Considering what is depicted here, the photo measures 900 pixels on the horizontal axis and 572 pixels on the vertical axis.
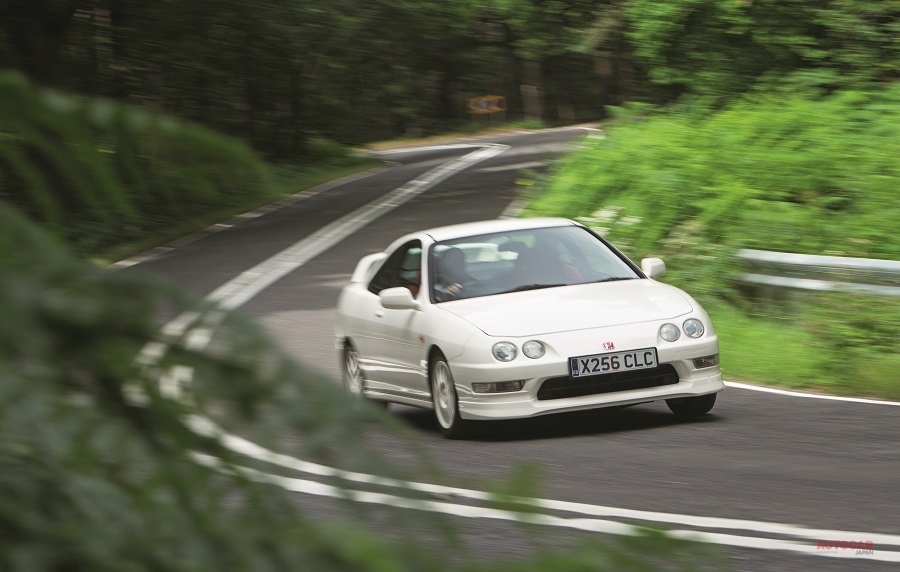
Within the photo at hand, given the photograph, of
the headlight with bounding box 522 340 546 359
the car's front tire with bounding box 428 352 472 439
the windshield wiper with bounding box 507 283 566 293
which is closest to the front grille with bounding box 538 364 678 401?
the headlight with bounding box 522 340 546 359

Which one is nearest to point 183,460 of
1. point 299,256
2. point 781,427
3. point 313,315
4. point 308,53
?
point 781,427

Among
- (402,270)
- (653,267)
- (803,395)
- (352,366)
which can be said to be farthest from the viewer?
(352,366)

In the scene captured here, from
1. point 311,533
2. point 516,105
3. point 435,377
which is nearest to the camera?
point 311,533

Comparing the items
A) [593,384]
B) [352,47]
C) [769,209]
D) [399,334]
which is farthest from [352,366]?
[352,47]

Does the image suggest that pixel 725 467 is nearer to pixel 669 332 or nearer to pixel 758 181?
pixel 669 332

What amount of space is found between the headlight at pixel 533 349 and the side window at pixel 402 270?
4.98 ft

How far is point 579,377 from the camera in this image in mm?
9125

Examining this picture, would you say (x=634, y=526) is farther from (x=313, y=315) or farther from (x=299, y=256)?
(x=299, y=256)

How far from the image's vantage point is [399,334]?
10.4 meters

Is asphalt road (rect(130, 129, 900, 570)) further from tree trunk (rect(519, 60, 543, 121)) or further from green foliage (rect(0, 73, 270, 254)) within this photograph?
tree trunk (rect(519, 60, 543, 121))

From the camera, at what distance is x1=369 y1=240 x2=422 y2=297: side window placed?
35.2 ft

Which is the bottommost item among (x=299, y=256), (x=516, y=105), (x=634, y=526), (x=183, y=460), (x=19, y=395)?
(x=516, y=105)

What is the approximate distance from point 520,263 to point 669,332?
152 cm

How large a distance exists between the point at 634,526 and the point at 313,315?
575 inches
